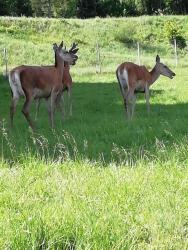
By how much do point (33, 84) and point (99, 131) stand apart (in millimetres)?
1933

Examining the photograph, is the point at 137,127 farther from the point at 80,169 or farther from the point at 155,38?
the point at 155,38

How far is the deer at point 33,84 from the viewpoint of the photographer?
35.3ft

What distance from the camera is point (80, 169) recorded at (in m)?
6.29

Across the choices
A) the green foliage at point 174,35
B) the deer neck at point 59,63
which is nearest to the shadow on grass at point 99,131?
the deer neck at point 59,63

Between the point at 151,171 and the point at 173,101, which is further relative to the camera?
the point at 173,101

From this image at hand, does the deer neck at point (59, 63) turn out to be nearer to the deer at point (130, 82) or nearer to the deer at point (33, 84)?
the deer at point (33, 84)

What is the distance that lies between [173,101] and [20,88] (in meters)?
6.33

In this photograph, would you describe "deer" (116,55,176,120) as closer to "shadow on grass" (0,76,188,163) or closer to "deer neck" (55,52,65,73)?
"shadow on grass" (0,76,188,163)

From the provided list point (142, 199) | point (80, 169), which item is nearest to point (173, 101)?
point (80, 169)

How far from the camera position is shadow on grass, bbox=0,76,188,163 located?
299 inches

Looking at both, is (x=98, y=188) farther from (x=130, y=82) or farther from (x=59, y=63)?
(x=59, y=63)

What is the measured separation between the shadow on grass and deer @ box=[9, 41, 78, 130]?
49cm

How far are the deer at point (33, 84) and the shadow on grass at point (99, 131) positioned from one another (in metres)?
0.49

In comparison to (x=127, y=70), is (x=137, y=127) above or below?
below
